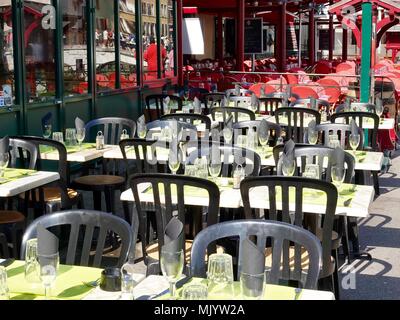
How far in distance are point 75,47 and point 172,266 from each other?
605 cm

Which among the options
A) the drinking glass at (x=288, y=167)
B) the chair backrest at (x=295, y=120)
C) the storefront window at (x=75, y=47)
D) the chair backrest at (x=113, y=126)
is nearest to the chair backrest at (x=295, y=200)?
the drinking glass at (x=288, y=167)

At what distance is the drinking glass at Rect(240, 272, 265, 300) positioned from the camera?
91.0 inches

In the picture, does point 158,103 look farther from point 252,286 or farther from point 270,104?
point 252,286

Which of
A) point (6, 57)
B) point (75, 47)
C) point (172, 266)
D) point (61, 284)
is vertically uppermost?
point (75, 47)

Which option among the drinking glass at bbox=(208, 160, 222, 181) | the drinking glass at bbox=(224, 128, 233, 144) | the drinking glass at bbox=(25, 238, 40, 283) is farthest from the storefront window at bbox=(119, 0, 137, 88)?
the drinking glass at bbox=(25, 238, 40, 283)

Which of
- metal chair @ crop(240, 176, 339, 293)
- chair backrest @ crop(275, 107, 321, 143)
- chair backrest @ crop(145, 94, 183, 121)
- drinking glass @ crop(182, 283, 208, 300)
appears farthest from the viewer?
chair backrest @ crop(145, 94, 183, 121)

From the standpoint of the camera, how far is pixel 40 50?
24.1ft

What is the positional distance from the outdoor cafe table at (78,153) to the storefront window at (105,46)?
2.79 metres

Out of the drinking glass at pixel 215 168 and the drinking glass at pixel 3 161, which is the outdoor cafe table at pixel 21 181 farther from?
the drinking glass at pixel 215 168

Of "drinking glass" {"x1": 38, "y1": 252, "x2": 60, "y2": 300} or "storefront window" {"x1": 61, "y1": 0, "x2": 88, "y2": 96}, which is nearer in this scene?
"drinking glass" {"x1": 38, "y1": 252, "x2": 60, "y2": 300}

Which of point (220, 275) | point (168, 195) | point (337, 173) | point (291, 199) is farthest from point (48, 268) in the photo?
point (337, 173)

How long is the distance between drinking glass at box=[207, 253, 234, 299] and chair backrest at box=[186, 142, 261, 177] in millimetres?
2274

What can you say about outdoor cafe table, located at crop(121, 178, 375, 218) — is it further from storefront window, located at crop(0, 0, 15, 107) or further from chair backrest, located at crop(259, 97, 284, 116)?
chair backrest, located at crop(259, 97, 284, 116)

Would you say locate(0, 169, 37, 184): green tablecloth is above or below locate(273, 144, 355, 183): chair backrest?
below
